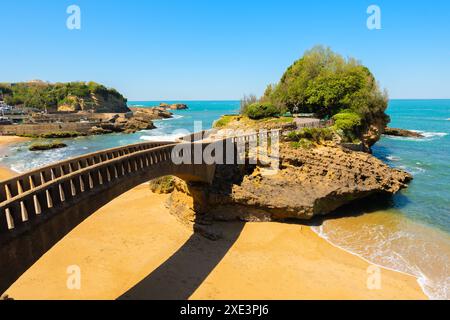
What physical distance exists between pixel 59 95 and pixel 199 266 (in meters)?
134

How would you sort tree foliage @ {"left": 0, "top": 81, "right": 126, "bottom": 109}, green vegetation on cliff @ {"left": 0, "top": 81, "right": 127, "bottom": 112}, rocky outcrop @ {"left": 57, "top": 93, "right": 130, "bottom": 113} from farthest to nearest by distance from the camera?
tree foliage @ {"left": 0, "top": 81, "right": 126, "bottom": 109} → green vegetation on cliff @ {"left": 0, "top": 81, "right": 127, "bottom": 112} → rocky outcrop @ {"left": 57, "top": 93, "right": 130, "bottom": 113}

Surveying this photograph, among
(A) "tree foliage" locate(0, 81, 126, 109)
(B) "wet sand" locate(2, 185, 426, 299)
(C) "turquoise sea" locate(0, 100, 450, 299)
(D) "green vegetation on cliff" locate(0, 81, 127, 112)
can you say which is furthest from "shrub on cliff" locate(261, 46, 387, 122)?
(A) "tree foliage" locate(0, 81, 126, 109)

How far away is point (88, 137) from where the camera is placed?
80.9m

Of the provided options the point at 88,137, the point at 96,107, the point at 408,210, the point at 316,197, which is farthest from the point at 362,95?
the point at 96,107

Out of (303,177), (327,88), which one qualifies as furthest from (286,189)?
(327,88)

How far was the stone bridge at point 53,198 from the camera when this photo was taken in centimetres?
918

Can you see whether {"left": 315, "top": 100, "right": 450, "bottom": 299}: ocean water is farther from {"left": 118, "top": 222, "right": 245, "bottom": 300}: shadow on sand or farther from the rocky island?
{"left": 118, "top": 222, "right": 245, "bottom": 300}: shadow on sand

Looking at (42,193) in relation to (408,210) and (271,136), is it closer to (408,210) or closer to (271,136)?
(271,136)

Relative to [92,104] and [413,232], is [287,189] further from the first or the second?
[92,104]

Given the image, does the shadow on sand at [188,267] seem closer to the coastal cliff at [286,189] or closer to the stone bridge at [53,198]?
the coastal cliff at [286,189]

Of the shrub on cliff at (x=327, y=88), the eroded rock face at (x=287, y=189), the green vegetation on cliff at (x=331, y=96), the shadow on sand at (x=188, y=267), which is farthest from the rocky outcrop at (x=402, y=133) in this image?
the shadow on sand at (x=188, y=267)

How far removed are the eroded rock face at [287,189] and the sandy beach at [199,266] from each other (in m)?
1.21

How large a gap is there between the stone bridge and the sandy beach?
201 inches

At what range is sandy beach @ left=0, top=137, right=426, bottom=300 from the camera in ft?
49.6
